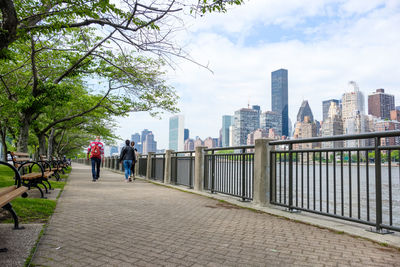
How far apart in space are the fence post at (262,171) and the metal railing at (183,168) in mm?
4036

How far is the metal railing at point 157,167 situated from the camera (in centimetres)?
1375

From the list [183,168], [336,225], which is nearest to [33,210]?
[336,225]

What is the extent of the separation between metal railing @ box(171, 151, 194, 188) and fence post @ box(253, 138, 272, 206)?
4.04 metres

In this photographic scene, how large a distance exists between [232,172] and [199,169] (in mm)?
2144

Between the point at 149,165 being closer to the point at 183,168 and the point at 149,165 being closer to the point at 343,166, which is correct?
the point at 183,168

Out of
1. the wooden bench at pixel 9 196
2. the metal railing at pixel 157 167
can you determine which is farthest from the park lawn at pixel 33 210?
the metal railing at pixel 157 167

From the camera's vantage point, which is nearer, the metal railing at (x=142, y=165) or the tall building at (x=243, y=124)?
the metal railing at (x=142, y=165)

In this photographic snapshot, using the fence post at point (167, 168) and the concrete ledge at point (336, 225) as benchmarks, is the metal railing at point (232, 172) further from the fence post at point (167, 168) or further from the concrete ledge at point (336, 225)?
the fence post at point (167, 168)

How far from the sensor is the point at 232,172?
25.5 ft

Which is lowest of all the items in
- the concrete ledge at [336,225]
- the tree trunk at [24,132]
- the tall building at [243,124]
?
the concrete ledge at [336,225]

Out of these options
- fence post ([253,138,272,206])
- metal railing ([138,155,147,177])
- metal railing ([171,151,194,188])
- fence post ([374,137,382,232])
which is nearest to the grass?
fence post ([253,138,272,206])

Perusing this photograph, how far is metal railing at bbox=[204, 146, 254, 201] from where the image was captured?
283 inches

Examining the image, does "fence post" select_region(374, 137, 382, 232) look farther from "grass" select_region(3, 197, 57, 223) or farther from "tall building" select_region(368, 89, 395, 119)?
"tall building" select_region(368, 89, 395, 119)

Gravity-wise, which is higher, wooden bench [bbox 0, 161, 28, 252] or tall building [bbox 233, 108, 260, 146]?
tall building [bbox 233, 108, 260, 146]
